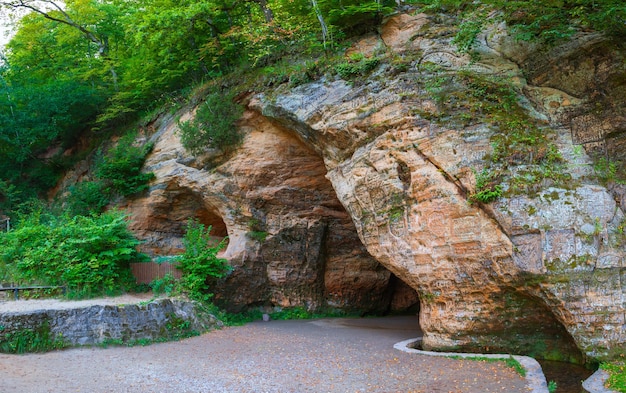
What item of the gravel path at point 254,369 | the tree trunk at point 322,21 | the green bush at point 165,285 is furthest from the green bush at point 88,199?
the tree trunk at point 322,21

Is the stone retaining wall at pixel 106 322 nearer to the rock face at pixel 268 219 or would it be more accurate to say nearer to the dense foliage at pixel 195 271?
the dense foliage at pixel 195 271

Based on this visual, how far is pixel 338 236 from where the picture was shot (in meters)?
18.5

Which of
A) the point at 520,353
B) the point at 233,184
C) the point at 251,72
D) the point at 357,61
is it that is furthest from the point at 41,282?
the point at 520,353

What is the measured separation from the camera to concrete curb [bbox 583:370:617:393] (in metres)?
8.23

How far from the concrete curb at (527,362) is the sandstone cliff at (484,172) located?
665mm

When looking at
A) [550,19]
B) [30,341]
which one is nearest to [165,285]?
[30,341]

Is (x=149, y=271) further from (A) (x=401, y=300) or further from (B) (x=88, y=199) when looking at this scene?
(A) (x=401, y=300)

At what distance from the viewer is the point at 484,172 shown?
11258 mm

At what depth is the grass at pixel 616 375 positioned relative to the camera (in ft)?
26.9

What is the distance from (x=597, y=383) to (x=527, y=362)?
53.4 inches

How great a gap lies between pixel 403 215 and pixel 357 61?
15.0 ft

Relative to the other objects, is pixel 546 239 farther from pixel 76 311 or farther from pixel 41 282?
pixel 41 282

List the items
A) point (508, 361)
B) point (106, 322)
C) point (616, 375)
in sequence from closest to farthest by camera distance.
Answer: point (616, 375)
point (508, 361)
point (106, 322)

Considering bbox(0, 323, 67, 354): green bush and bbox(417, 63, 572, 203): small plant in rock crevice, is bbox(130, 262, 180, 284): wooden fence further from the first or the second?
bbox(417, 63, 572, 203): small plant in rock crevice
